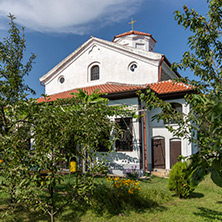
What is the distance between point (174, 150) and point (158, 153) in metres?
0.99

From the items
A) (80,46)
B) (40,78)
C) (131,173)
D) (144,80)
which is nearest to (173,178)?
(131,173)

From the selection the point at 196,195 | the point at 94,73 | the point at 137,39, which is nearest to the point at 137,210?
the point at 196,195

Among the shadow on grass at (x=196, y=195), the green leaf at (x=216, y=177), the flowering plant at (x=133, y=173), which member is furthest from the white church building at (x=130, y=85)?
the green leaf at (x=216, y=177)

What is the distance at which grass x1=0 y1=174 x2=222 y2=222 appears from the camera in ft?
19.0

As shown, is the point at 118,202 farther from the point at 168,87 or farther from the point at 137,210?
the point at 168,87

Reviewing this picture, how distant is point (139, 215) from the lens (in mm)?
6027

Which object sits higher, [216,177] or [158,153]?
[216,177]

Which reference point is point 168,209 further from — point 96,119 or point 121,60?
point 121,60

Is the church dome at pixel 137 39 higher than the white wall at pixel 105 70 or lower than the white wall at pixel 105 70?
higher

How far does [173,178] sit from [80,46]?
12.8m

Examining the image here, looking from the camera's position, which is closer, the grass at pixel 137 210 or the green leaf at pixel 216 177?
the green leaf at pixel 216 177

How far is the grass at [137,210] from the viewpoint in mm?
5789

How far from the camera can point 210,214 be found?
6184 millimetres

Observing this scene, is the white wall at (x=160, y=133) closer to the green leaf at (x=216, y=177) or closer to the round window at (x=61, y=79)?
the round window at (x=61, y=79)
